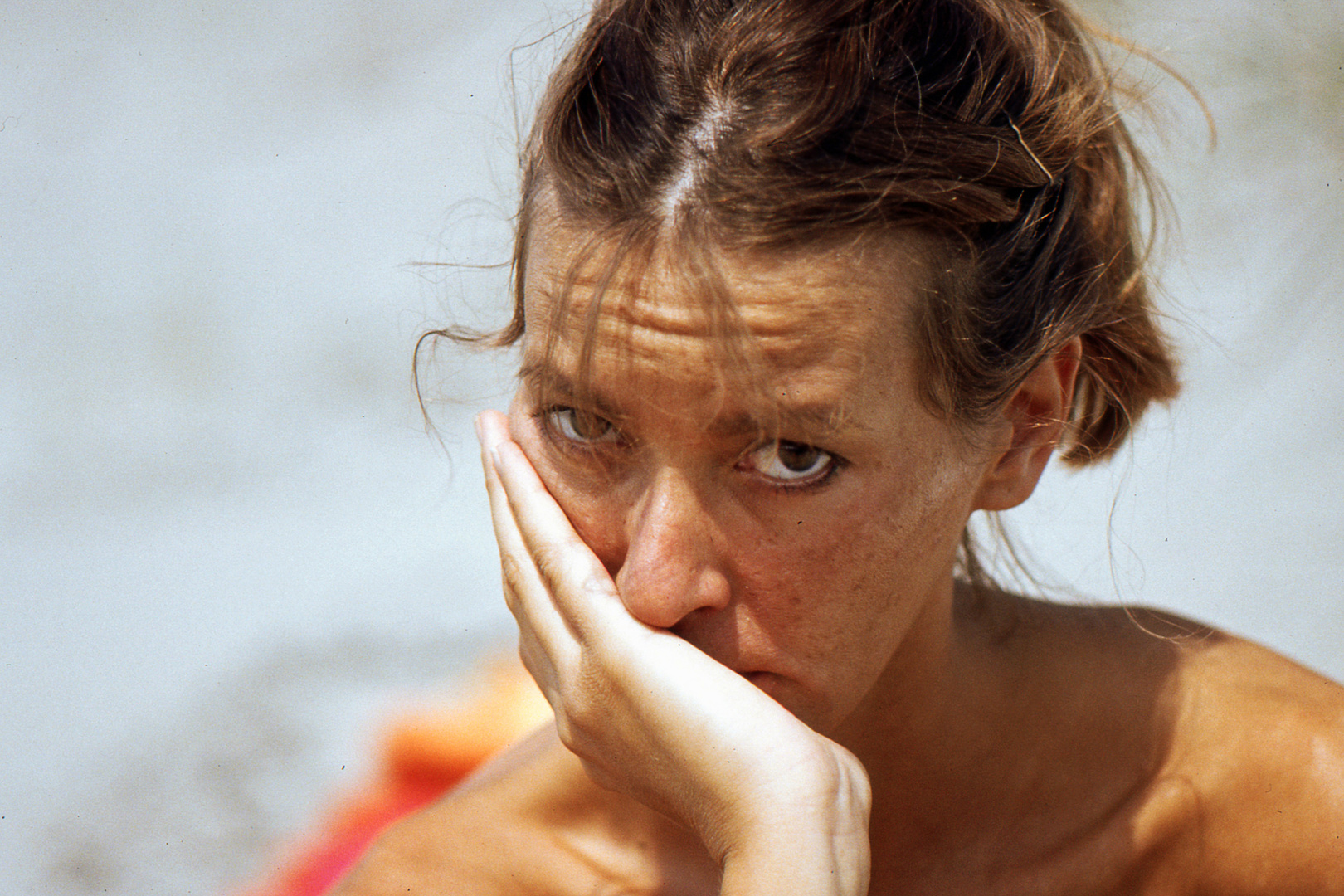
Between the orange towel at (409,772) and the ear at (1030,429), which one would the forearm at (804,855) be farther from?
the orange towel at (409,772)

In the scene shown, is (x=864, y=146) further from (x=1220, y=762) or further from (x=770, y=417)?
(x=1220, y=762)

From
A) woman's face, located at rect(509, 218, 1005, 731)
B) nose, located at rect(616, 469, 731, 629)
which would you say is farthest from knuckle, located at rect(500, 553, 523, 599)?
nose, located at rect(616, 469, 731, 629)

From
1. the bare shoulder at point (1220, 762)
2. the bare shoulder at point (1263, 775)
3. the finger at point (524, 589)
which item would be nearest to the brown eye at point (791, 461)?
the finger at point (524, 589)

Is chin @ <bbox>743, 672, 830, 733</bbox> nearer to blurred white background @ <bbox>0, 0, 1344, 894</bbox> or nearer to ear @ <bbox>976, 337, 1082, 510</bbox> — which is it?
ear @ <bbox>976, 337, 1082, 510</bbox>

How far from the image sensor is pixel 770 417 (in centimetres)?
172

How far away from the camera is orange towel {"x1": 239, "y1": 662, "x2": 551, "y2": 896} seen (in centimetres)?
355

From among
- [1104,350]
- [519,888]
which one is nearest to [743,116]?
[1104,350]

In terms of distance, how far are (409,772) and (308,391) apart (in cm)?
267

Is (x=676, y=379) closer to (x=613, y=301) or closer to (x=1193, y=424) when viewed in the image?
(x=613, y=301)

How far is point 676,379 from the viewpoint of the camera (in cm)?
173

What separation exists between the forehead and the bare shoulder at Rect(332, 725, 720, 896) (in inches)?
43.6

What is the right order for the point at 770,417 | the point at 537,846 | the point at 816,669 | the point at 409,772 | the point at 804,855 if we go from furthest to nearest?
the point at 409,772 < the point at 537,846 < the point at 816,669 < the point at 770,417 < the point at 804,855

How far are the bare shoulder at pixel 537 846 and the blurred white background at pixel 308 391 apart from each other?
1990 millimetres

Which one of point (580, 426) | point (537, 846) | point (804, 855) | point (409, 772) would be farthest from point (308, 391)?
point (804, 855)
